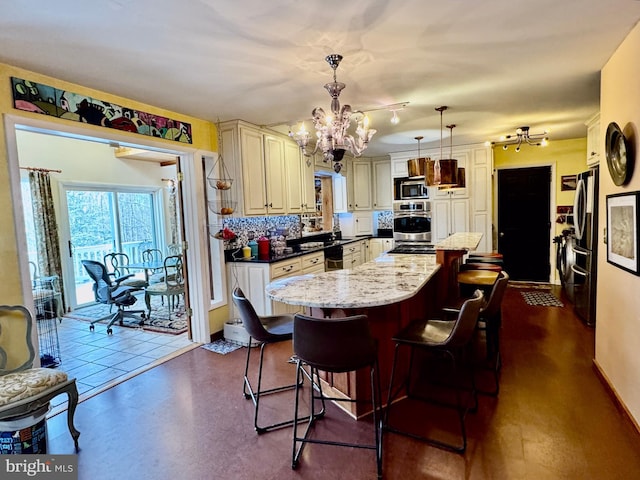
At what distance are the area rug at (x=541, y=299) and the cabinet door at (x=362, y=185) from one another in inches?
117

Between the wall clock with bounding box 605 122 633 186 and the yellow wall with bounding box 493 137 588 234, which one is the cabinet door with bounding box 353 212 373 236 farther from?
the wall clock with bounding box 605 122 633 186

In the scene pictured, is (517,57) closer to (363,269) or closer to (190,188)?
(363,269)

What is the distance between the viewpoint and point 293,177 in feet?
15.7

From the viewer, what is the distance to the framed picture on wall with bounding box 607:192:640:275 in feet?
6.95

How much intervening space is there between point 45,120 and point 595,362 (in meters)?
4.57

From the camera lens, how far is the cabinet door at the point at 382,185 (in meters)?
6.76

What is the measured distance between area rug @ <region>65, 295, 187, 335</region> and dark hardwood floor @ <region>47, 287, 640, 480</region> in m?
1.41

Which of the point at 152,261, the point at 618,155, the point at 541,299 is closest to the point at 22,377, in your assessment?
the point at 618,155

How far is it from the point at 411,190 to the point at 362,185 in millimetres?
1014

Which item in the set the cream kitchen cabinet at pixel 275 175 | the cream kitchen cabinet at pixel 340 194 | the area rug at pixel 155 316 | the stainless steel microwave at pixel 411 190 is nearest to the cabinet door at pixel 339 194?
the cream kitchen cabinet at pixel 340 194

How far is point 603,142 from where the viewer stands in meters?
2.73

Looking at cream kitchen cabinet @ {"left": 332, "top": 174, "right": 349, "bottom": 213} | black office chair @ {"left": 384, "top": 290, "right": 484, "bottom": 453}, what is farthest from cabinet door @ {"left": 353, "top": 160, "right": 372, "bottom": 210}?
black office chair @ {"left": 384, "top": 290, "right": 484, "bottom": 453}

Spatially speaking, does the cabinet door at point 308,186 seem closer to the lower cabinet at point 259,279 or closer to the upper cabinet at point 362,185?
the lower cabinet at point 259,279

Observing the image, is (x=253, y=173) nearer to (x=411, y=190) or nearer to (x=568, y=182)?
(x=411, y=190)
